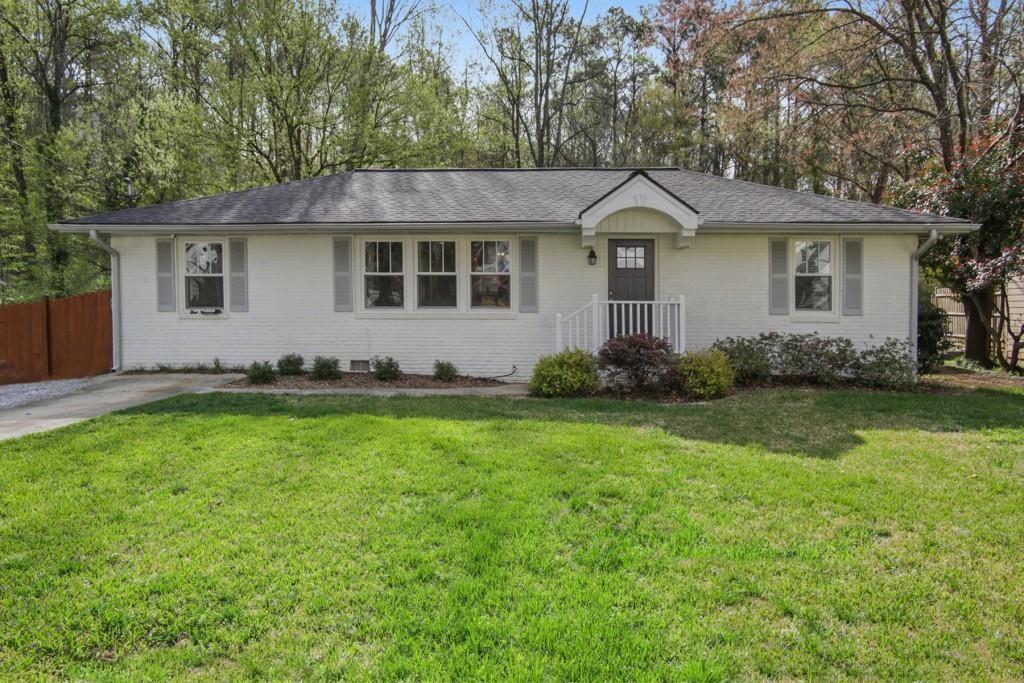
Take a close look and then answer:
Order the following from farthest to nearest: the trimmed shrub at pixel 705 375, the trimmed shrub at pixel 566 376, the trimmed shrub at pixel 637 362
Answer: the trimmed shrub at pixel 637 362 → the trimmed shrub at pixel 566 376 → the trimmed shrub at pixel 705 375

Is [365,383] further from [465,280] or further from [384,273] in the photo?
[465,280]

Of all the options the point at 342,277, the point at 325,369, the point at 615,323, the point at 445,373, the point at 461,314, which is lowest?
the point at 445,373

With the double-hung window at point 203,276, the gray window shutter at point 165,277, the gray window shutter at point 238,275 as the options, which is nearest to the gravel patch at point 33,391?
the gray window shutter at point 165,277

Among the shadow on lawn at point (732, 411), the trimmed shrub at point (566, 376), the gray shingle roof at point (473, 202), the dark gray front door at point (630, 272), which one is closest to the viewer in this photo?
the shadow on lawn at point (732, 411)

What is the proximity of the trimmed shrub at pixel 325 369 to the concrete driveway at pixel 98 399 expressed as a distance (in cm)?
135

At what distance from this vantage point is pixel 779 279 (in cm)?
1024

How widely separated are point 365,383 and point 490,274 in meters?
2.86

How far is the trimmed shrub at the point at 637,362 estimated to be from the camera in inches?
333

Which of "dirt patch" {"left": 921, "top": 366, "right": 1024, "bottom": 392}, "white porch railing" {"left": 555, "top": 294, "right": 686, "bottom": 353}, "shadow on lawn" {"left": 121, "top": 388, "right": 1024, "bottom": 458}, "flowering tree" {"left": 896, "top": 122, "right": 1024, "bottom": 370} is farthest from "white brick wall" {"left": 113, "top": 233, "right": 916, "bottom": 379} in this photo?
"flowering tree" {"left": 896, "top": 122, "right": 1024, "bottom": 370}

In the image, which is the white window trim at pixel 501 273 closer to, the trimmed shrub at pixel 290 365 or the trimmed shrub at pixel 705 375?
the trimmed shrub at pixel 290 365

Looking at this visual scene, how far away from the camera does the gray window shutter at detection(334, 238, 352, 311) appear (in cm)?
1040

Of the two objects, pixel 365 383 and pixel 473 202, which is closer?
pixel 365 383

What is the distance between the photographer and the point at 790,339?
31.2 ft

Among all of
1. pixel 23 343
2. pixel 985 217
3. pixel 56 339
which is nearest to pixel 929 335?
pixel 985 217
